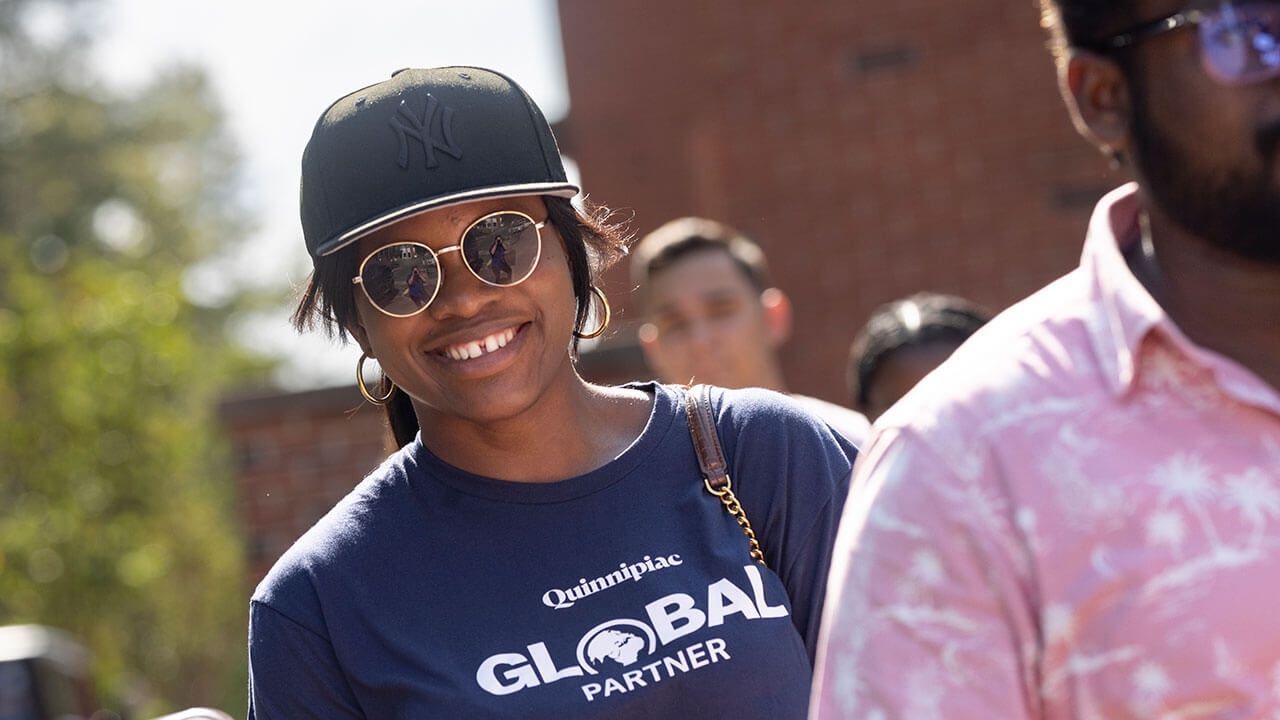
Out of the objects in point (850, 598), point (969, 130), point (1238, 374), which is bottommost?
point (969, 130)

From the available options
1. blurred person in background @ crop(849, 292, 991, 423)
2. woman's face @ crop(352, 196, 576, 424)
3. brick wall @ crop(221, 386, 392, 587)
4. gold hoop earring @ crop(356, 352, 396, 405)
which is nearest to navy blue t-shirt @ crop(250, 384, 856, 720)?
woman's face @ crop(352, 196, 576, 424)

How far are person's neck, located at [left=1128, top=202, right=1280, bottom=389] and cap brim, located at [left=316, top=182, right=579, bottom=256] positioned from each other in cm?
120

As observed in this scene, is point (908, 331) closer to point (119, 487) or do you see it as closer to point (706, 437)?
point (706, 437)

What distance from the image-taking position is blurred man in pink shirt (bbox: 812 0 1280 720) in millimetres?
1599

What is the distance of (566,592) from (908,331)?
2.72 metres

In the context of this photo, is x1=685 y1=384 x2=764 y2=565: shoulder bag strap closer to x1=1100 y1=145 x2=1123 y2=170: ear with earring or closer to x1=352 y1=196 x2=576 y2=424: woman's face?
x1=352 y1=196 x2=576 y2=424: woman's face

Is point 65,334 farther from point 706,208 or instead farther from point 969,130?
point 969,130

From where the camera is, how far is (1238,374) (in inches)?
65.8

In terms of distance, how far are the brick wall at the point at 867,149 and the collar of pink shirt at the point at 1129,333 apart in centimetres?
813

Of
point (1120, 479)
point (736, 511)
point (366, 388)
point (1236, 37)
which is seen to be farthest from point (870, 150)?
point (1120, 479)

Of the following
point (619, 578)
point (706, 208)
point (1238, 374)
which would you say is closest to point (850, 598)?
point (1238, 374)

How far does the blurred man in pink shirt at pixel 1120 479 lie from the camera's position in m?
1.60

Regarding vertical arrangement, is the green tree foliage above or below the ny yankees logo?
below

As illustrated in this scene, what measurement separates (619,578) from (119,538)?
487 inches
